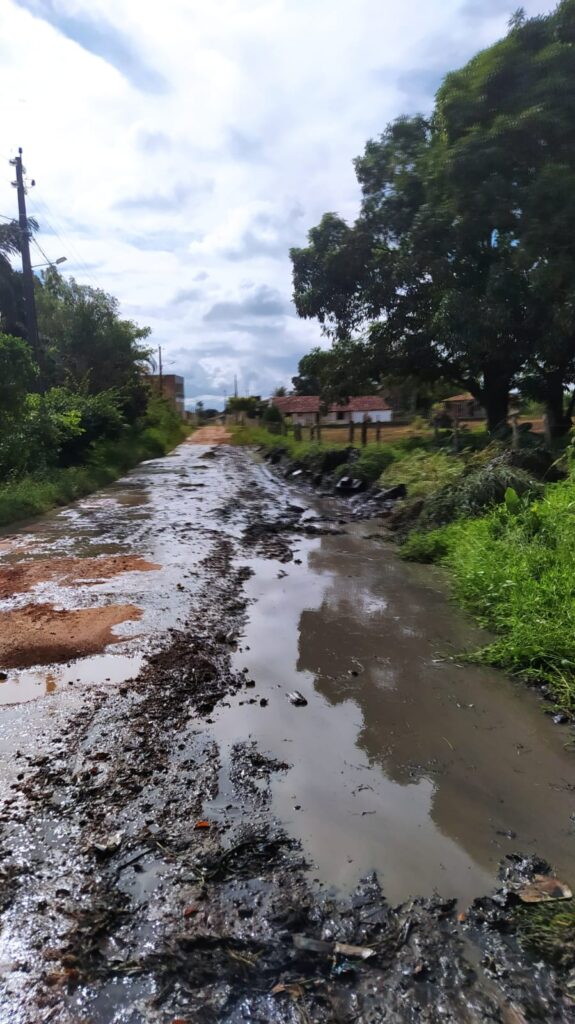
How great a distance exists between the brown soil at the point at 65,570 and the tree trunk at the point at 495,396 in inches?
536

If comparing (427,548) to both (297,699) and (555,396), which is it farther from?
(555,396)

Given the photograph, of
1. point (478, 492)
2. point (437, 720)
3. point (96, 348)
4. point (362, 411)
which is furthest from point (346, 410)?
point (437, 720)

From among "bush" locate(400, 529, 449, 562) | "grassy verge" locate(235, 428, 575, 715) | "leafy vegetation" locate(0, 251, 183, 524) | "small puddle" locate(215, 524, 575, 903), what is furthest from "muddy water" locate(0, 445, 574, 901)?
"leafy vegetation" locate(0, 251, 183, 524)

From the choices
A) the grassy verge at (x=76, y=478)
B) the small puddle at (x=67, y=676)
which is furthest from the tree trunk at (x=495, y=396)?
the small puddle at (x=67, y=676)

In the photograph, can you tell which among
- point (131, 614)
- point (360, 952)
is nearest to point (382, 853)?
point (360, 952)

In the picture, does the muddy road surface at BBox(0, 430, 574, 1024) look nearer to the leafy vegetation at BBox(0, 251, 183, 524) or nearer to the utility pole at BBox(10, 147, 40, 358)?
the leafy vegetation at BBox(0, 251, 183, 524)

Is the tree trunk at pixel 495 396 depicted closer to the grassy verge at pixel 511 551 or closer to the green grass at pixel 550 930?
the grassy verge at pixel 511 551

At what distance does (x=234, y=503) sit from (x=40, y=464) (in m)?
4.85

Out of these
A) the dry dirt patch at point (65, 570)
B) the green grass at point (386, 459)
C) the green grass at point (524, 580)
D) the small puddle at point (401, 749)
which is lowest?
the small puddle at point (401, 749)

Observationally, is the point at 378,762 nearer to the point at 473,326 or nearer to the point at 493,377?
the point at 473,326

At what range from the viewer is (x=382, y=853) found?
3029 mm

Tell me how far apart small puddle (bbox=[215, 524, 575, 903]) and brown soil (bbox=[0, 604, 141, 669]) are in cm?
131

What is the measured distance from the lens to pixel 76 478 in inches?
661

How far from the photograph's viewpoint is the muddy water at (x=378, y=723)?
3107 mm
